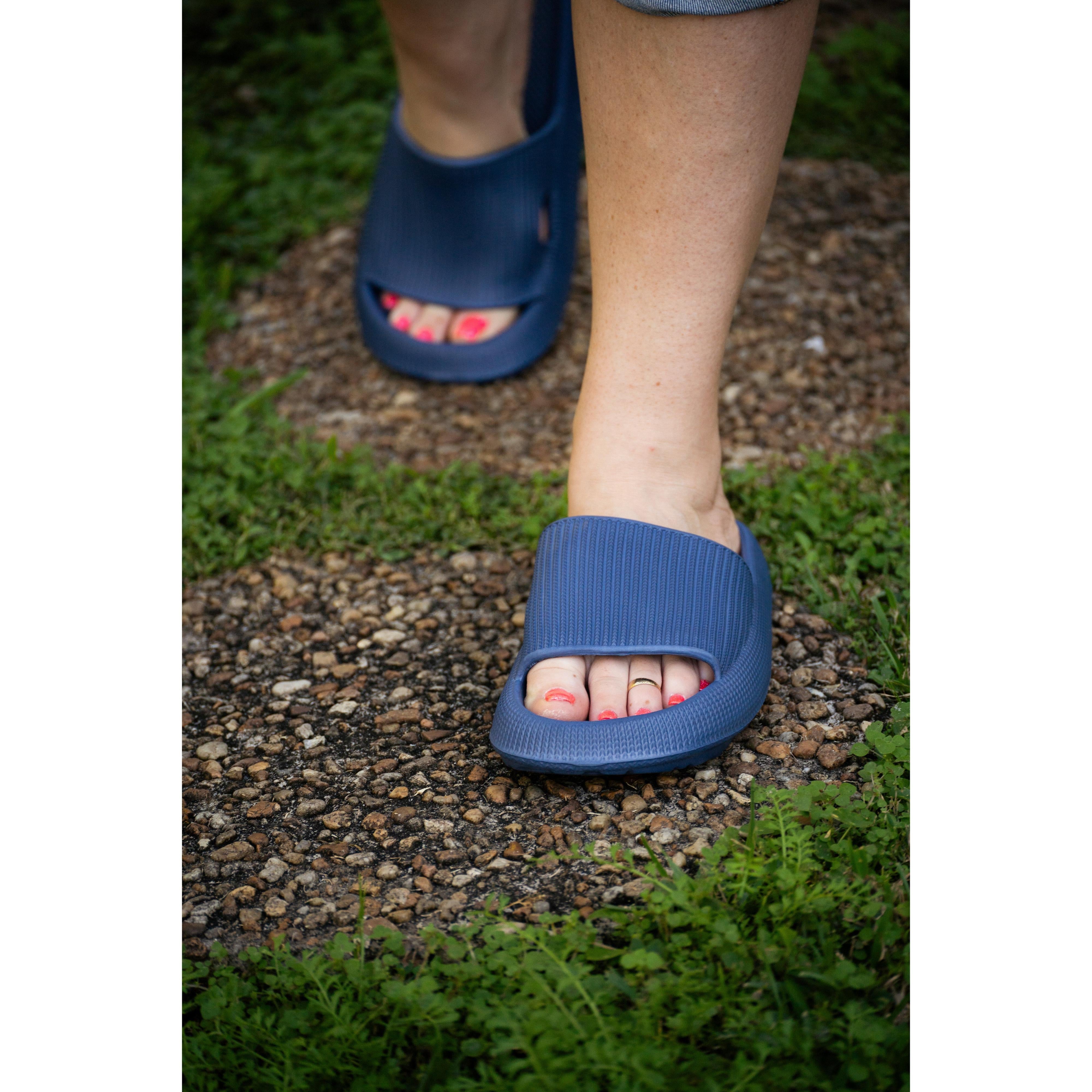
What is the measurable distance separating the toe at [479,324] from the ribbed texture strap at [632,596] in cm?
93

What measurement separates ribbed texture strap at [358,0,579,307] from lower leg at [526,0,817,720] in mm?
808

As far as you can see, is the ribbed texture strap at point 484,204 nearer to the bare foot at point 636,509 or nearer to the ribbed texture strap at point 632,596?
the bare foot at point 636,509

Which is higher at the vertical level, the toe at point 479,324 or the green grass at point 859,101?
the green grass at point 859,101

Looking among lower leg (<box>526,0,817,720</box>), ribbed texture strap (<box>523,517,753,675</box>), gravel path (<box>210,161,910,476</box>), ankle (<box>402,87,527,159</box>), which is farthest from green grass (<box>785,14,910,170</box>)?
ribbed texture strap (<box>523,517,753,675</box>)

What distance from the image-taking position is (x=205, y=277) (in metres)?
2.63

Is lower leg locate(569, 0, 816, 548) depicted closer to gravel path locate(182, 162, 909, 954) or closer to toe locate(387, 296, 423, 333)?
gravel path locate(182, 162, 909, 954)

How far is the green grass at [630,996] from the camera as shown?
3.25ft

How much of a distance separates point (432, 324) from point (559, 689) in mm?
1153

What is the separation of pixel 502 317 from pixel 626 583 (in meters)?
1.04

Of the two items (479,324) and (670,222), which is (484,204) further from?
(670,222)

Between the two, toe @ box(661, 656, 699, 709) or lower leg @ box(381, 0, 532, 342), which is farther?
lower leg @ box(381, 0, 532, 342)

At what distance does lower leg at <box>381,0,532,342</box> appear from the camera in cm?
193

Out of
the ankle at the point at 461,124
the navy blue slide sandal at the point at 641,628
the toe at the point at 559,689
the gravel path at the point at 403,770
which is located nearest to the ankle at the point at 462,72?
the ankle at the point at 461,124

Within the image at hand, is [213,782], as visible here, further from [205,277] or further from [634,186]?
[205,277]
